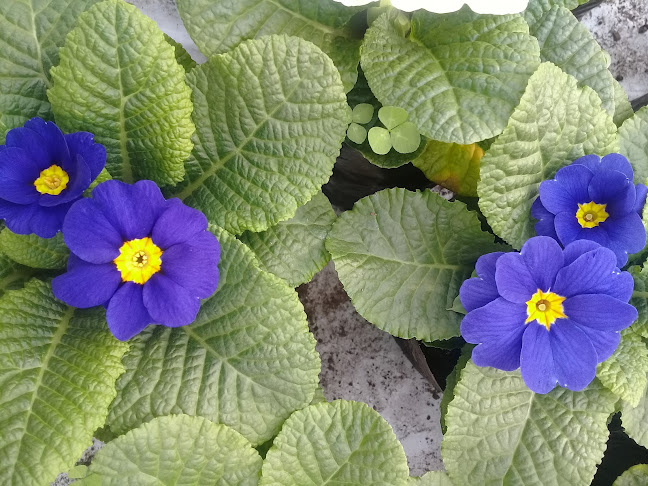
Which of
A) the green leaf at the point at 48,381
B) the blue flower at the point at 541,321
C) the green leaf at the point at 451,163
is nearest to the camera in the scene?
the green leaf at the point at 48,381

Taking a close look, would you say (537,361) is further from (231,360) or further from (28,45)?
(28,45)

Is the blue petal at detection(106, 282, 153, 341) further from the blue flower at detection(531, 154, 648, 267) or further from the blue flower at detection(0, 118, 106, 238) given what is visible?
the blue flower at detection(531, 154, 648, 267)

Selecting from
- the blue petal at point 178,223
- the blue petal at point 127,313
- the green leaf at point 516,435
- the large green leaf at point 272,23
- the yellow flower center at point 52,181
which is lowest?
the green leaf at point 516,435

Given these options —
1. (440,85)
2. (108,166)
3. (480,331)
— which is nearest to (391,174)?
(440,85)

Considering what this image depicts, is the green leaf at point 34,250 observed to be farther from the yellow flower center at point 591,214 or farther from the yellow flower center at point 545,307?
the yellow flower center at point 591,214

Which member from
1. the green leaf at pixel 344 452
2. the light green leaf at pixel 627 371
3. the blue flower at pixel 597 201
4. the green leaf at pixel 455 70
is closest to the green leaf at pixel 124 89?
the green leaf at pixel 455 70

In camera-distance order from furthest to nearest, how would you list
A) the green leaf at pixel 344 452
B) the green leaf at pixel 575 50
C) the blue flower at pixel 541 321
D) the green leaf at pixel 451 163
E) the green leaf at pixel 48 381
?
the green leaf at pixel 451 163 → the green leaf at pixel 575 50 → the green leaf at pixel 344 452 → the blue flower at pixel 541 321 → the green leaf at pixel 48 381

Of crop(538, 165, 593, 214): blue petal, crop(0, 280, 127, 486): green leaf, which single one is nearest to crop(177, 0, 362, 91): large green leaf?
crop(538, 165, 593, 214): blue petal

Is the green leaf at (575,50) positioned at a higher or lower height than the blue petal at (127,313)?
higher
